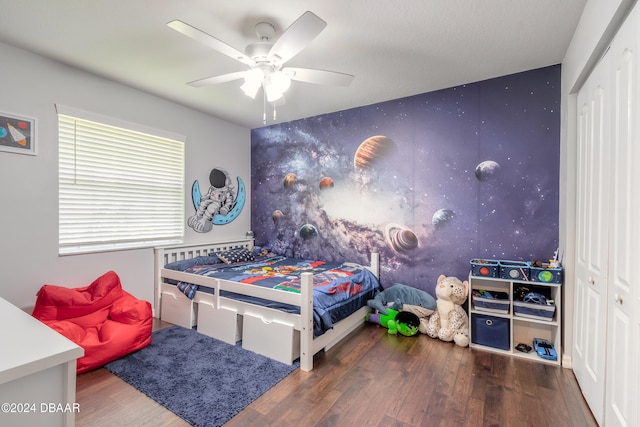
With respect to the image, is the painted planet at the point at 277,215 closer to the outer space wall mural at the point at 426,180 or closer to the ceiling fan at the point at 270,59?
the outer space wall mural at the point at 426,180

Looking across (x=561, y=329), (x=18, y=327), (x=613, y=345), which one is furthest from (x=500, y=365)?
(x=18, y=327)

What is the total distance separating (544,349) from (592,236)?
1.15 m

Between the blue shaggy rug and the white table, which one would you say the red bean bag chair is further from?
the white table

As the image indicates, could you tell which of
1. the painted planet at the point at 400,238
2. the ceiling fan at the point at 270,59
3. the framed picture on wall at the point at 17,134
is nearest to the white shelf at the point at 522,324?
the painted planet at the point at 400,238

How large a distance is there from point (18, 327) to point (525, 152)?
3.61m

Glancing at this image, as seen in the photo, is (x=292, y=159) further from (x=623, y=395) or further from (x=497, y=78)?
(x=623, y=395)

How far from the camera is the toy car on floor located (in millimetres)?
2468

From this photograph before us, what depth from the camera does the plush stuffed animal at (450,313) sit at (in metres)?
2.88

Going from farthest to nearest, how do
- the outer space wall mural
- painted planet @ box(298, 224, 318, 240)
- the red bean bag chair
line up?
1. painted planet @ box(298, 224, 318, 240)
2. the outer space wall mural
3. the red bean bag chair

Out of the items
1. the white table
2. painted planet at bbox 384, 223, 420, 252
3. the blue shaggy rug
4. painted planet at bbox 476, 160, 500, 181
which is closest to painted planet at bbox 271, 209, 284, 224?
painted planet at bbox 384, 223, 420, 252

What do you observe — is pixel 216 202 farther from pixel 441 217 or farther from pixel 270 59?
pixel 441 217

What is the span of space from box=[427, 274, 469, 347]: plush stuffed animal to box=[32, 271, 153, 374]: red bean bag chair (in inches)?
107

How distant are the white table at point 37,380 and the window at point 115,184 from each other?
2.35 m

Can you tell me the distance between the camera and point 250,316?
8.71 feet
